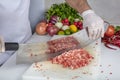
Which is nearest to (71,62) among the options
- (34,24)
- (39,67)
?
(39,67)

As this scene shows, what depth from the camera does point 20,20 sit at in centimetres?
138

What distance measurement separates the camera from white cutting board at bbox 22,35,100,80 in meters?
1.03

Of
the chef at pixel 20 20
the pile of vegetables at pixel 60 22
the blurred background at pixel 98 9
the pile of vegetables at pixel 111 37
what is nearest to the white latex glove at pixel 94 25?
the chef at pixel 20 20

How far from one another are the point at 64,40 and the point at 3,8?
334 millimetres

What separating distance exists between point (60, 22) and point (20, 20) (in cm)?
36

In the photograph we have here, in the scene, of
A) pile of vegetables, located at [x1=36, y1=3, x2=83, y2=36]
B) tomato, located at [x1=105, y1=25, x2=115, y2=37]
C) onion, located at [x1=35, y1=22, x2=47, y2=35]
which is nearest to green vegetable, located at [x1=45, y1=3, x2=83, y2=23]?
pile of vegetables, located at [x1=36, y1=3, x2=83, y2=36]

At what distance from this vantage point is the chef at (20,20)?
1.20 meters

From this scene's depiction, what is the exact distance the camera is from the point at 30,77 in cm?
104

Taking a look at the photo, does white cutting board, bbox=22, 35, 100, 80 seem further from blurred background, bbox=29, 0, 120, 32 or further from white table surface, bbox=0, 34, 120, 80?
blurred background, bbox=29, 0, 120, 32

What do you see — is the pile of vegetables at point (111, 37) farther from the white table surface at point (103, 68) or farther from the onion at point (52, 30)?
the onion at point (52, 30)

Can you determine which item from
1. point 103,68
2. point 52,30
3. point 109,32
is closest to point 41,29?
point 52,30

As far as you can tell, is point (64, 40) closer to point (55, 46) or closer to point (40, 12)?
point (55, 46)

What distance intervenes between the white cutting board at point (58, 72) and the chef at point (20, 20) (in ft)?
0.53

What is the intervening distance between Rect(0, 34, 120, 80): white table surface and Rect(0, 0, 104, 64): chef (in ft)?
0.26
